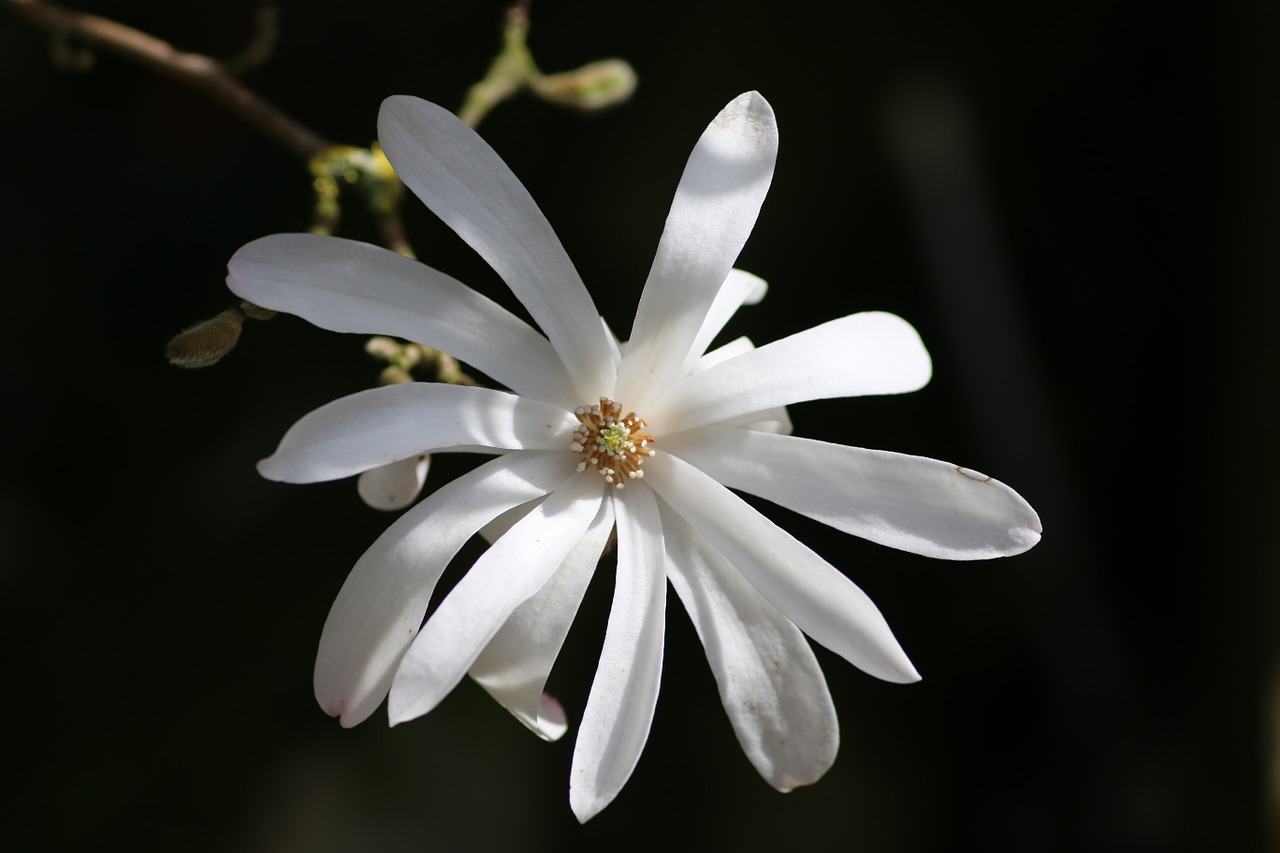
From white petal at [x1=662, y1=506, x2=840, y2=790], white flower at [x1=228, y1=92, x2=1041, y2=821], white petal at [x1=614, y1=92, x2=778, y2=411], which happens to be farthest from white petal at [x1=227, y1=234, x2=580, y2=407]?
white petal at [x1=662, y1=506, x2=840, y2=790]

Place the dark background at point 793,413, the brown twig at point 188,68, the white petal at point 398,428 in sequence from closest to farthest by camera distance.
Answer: the white petal at point 398,428
the brown twig at point 188,68
the dark background at point 793,413

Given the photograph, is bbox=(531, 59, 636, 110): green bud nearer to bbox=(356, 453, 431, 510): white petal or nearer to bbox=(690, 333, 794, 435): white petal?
bbox=(690, 333, 794, 435): white petal

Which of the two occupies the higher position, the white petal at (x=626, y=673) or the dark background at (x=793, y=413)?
the dark background at (x=793, y=413)

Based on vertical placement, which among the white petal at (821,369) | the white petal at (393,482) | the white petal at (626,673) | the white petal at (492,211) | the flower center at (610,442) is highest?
the white petal at (492,211)

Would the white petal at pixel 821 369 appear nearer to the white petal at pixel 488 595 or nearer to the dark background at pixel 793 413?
the white petal at pixel 488 595

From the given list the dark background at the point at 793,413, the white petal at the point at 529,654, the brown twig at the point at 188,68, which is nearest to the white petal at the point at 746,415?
the white petal at the point at 529,654

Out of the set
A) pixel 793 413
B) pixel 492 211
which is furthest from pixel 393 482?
pixel 793 413
